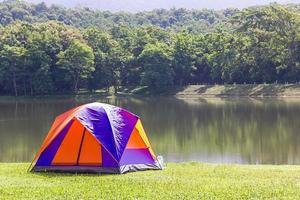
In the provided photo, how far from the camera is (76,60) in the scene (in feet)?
219

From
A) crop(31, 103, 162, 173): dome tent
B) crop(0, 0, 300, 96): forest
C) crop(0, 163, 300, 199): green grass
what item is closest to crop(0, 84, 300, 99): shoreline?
crop(0, 0, 300, 96): forest

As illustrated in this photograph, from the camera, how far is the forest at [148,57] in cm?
6569

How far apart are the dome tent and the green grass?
1.36ft

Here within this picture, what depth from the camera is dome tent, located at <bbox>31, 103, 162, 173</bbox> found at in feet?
38.0

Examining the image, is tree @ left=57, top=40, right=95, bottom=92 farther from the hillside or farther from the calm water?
the hillside

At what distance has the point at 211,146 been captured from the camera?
21938mm

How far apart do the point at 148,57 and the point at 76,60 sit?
1073cm

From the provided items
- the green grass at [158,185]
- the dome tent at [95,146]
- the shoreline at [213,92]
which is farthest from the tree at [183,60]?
the green grass at [158,185]

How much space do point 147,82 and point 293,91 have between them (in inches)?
819

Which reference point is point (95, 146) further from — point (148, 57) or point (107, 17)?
point (107, 17)

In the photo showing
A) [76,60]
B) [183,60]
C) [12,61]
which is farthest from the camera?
[183,60]

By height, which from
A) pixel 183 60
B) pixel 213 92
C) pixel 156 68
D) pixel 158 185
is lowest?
pixel 213 92

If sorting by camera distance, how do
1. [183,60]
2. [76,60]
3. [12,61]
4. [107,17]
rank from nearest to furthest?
[12,61], [76,60], [183,60], [107,17]

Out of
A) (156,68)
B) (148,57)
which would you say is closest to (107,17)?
(148,57)
